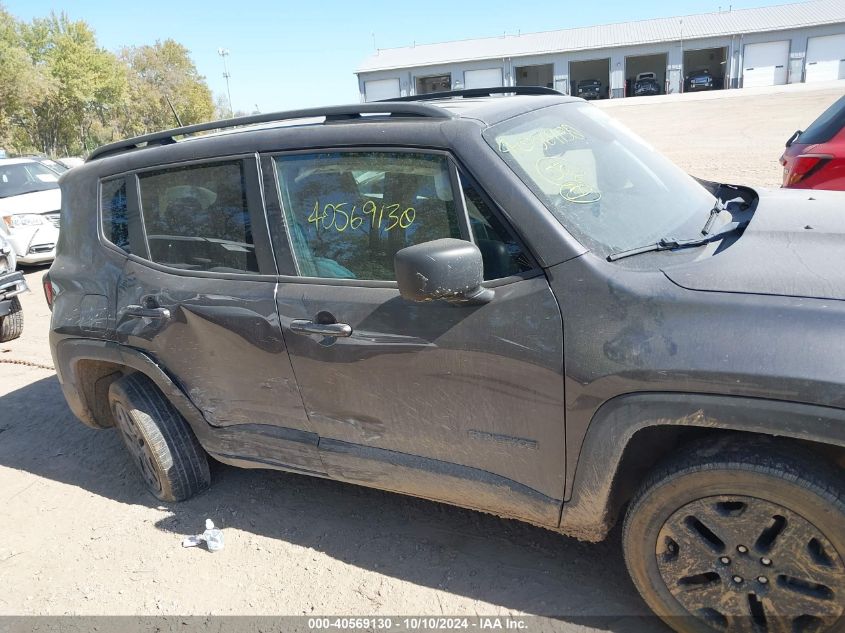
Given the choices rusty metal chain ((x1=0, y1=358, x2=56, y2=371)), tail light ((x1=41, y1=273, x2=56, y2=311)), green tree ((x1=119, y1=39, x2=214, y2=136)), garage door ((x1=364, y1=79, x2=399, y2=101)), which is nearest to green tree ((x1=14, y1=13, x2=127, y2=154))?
green tree ((x1=119, y1=39, x2=214, y2=136))

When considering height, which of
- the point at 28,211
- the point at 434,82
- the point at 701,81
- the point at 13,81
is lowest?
the point at 28,211

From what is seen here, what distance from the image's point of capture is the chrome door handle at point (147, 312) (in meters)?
3.14

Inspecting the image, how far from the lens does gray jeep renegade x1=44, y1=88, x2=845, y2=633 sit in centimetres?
198

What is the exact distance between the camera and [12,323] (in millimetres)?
6781

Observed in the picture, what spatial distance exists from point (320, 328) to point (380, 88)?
52156 millimetres

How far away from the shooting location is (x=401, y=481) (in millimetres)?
2756

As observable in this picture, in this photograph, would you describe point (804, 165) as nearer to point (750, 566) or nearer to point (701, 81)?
point (750, 566)

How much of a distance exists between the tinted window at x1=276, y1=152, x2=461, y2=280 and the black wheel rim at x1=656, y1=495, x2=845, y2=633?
51.2 inches

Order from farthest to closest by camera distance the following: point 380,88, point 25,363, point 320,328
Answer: point 380,88 < point 25,363 < point 320,328

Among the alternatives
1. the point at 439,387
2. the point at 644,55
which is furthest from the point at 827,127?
the point at 644,55

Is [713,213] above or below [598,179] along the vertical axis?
below

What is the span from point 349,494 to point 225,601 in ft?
2.82

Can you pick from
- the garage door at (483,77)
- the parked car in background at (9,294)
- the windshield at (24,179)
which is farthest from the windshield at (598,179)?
the garage door at (483,77)

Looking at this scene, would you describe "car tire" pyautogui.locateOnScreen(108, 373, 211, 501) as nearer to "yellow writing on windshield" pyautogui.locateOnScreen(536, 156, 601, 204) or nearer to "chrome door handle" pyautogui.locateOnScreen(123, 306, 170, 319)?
"chrome door handle" pyautogui.locateOnScreen(123, 306, 170, 319)
